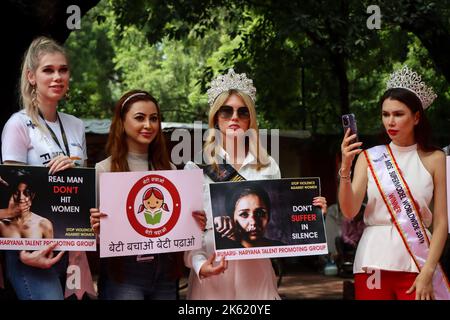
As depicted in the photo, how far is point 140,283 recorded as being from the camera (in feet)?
Result: 13.0

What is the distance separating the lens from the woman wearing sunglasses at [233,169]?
4.01 metres

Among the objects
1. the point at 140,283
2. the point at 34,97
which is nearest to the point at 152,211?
the point at 140,283

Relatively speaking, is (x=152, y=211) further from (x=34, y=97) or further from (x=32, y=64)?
(x=32, y=64)

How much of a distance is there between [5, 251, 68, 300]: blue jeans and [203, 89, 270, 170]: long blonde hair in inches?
37.7

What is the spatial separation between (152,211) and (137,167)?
→ 0.85 ft

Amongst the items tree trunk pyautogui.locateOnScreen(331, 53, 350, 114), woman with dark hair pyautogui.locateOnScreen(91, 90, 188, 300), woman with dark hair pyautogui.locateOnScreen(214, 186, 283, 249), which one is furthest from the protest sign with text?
tree trunk pyautogui.locateOnScreen(331, 53, 350, 114)

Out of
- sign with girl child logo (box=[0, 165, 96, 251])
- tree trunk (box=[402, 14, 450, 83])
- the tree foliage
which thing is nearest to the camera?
sign with girl child logo (box=[0, 165, 96, 251])

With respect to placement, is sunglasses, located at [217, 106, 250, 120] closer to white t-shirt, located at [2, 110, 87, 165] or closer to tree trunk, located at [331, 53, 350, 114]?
white t-shirt, located at [2, 110, 87, 165]

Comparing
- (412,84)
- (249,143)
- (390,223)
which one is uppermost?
(412,84)

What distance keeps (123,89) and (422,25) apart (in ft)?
60.2

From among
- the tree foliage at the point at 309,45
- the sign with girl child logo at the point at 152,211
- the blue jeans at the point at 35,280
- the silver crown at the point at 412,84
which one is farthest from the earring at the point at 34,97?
the tree foliage at the point at 309,45

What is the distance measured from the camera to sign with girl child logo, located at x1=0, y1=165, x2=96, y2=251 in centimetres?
386
